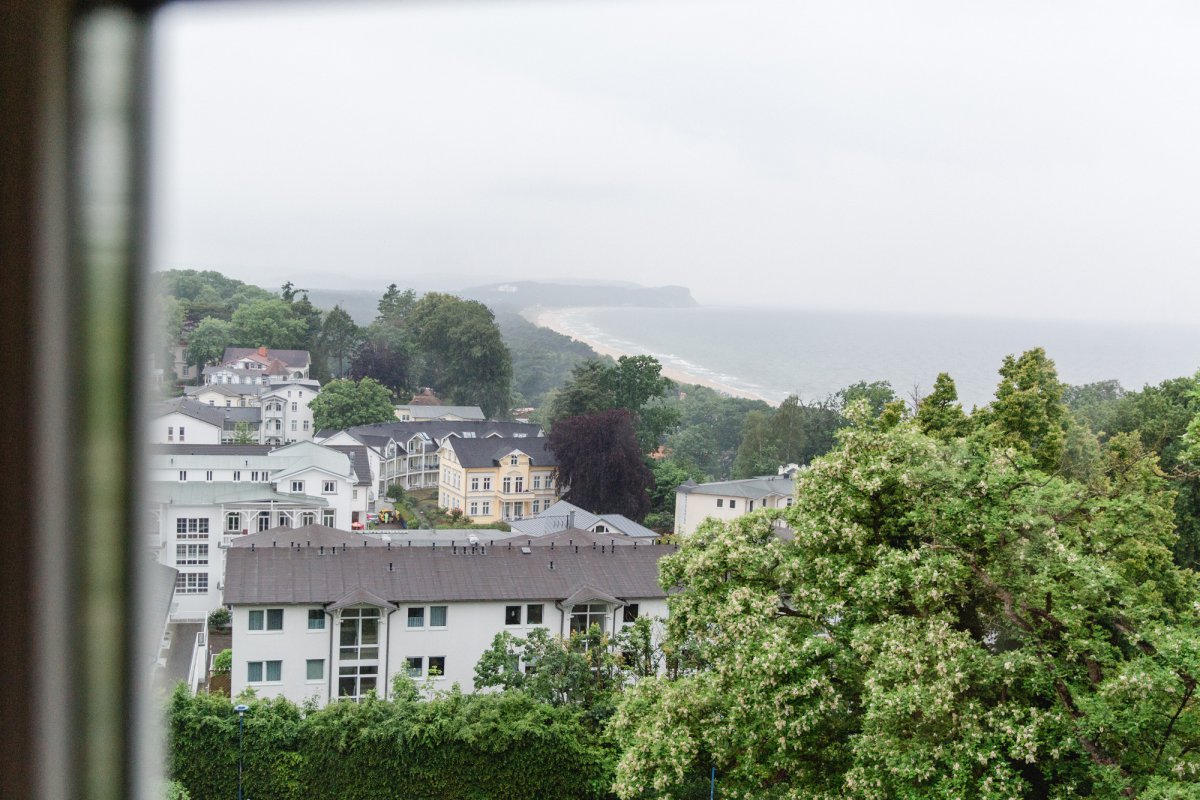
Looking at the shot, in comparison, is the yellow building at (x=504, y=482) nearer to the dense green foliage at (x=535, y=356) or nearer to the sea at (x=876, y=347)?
the sea at (x=876, y=347)

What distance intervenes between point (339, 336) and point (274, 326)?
321 cm

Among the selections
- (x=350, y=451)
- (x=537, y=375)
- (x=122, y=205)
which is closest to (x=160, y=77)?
(x=122, y=205)

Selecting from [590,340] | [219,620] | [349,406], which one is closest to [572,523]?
[219,620]

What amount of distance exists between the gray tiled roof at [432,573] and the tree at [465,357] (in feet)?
72.6

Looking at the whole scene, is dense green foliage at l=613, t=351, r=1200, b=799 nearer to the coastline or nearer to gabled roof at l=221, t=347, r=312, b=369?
gabled roof at l=221, t=347, r=312, b=369

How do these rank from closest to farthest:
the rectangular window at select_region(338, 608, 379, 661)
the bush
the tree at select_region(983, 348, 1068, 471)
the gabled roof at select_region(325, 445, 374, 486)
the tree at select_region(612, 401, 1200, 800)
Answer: the tree at select_region(612, 401, 1200, 800), the tree at select_region(983, 348, 1068, 471), the rectangular window at select_region(338, 608, 379, 661), the bush, the gabled roof at select_region(325, 445, 374, 486)

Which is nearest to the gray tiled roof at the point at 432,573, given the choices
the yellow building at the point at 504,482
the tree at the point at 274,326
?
the yellow building at the point at 504,482

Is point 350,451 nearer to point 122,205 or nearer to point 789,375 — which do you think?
point 789,375

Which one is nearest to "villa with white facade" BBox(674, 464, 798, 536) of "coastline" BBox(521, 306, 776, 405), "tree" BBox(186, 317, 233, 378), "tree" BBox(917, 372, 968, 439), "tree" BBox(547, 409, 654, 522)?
"tree" BBox(547, 409, 654, 522)

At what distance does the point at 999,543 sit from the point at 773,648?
153cm

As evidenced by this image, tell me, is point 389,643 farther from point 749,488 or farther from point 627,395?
point 627,395

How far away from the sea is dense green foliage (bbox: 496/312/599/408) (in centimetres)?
262

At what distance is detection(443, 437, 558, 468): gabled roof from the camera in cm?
2408

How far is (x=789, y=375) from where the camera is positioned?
34.3 m
